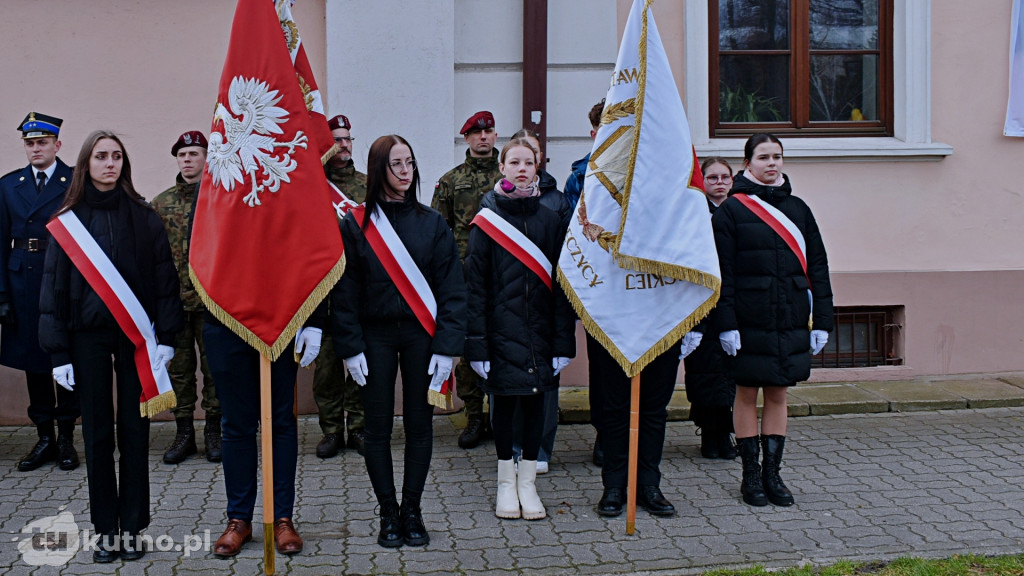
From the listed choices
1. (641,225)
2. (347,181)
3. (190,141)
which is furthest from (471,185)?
(641,225)

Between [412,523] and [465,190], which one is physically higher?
[465,190]

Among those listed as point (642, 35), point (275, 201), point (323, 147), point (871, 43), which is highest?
point (871, 43)

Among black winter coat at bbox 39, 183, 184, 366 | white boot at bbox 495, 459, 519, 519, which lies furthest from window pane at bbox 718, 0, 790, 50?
black winter coat at bbox 39, 183, 184, 366

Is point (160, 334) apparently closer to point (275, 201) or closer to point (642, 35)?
point (275, 201)

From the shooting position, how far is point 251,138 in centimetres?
448

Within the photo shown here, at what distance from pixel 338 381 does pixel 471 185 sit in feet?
4.84

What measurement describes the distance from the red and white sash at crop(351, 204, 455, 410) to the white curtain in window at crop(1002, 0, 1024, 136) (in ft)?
18.1

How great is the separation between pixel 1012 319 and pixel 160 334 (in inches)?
254

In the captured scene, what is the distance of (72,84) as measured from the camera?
7.24m

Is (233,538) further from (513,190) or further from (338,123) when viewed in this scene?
(338,123)

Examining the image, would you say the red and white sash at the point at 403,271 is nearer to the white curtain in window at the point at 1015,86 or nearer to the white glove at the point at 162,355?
the white glove at the point at 162,355

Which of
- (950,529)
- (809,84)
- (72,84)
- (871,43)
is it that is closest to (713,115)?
(809,84)

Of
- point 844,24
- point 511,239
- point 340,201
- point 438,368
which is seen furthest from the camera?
point 844,24

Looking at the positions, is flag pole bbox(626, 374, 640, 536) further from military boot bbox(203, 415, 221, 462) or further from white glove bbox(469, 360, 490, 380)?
military boot bbox(203, 415, 221, 462)
